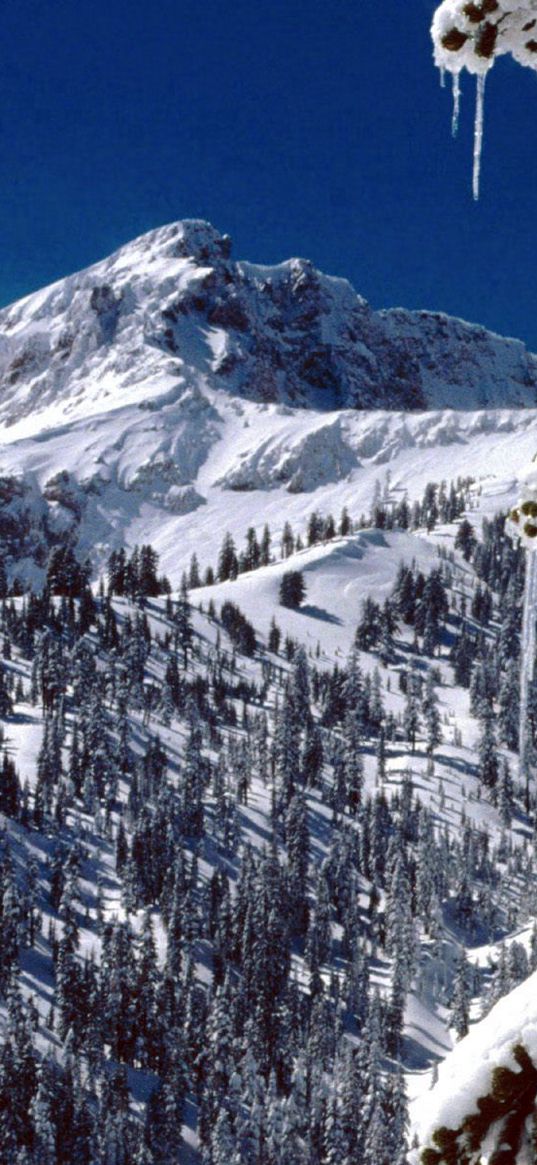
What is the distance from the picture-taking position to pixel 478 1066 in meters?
2.99

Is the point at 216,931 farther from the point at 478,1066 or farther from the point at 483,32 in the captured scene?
the point at 483,32

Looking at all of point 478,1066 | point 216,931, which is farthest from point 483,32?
point 216,931

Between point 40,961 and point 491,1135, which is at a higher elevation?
point 491,1135

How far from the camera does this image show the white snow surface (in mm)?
2959

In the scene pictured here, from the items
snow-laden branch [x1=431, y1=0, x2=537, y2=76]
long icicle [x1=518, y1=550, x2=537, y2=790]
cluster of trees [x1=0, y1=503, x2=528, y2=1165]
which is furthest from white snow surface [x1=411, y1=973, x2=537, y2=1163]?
cluster of trees [x1=0, y1=503, x2=528, y2=1165]

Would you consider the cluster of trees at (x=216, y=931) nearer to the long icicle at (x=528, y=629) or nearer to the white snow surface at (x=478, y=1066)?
the long icicle at (x=528, y=629)

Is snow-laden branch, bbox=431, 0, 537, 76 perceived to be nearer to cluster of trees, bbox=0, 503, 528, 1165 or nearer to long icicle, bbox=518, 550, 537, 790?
long icicle, bbox=518, 550, 537, 790

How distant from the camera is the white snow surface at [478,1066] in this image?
296 cm

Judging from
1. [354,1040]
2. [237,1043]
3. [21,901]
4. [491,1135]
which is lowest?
[354,1040]

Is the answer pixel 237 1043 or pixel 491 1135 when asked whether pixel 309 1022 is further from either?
pixel 491 1135

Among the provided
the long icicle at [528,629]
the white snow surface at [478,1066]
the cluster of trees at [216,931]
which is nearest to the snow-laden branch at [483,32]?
the long icicle at [528,629]

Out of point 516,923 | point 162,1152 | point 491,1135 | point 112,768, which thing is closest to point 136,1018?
point 162,1152

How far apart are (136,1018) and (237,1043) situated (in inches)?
487

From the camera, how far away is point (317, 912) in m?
146
